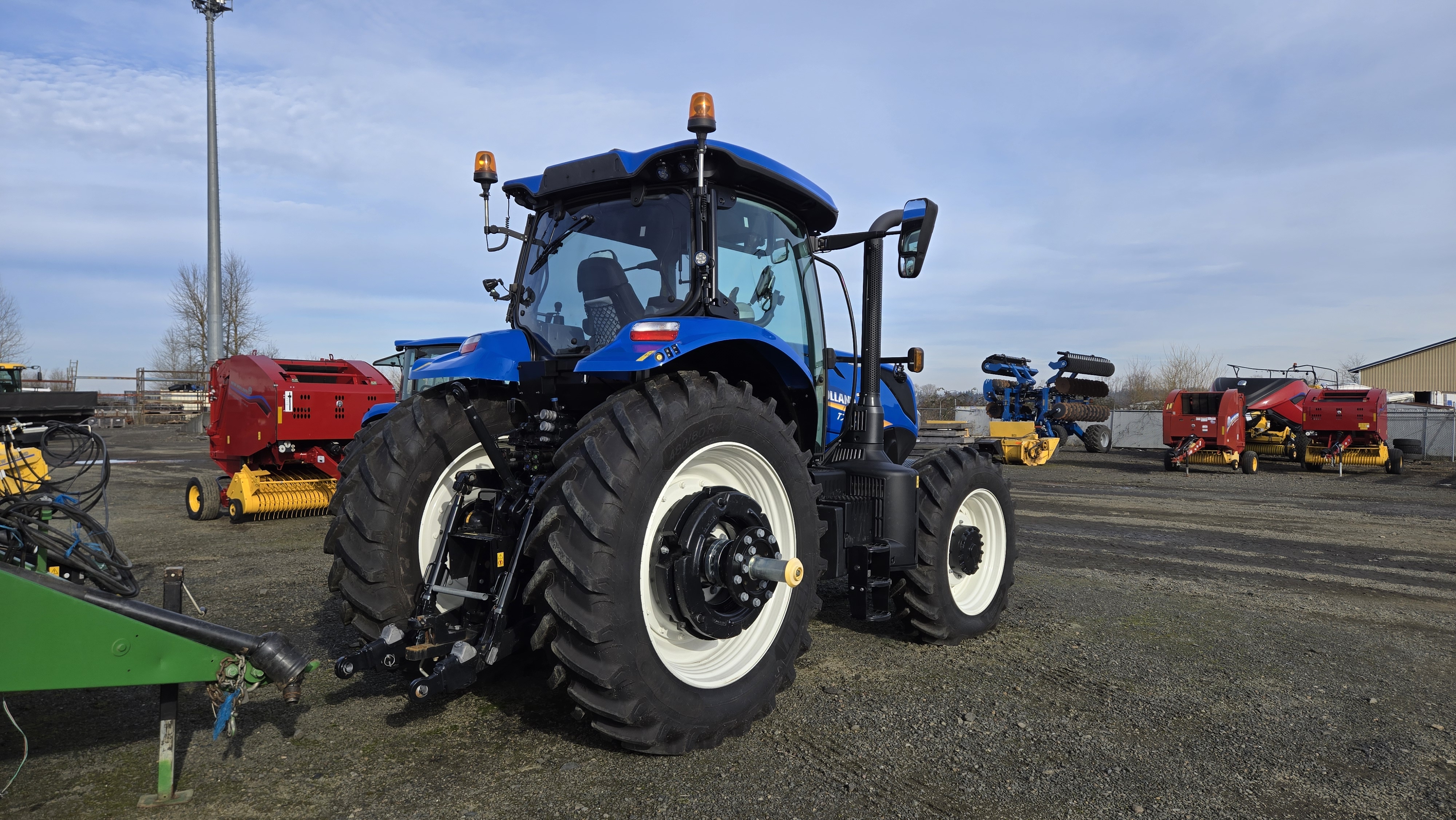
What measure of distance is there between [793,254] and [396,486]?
220 centimetres

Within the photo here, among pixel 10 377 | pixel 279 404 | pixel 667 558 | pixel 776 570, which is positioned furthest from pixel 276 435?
pixel 776 570

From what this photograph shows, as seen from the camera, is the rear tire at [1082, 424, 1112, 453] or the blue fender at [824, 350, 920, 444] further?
the rear tire at [1082, 424, 1112, 453]

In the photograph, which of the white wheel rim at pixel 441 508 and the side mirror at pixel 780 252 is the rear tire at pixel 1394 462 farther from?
the white wheel rim at pixel 441 508

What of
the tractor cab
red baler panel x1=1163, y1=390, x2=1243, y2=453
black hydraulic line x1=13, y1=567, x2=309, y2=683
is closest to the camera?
black hydraulic line x1=13, y1=567, x2=309, y2=683

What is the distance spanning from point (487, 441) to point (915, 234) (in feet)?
8.01

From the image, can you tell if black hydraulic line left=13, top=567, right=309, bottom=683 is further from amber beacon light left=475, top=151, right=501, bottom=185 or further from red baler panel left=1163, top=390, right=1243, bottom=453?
red baler panel left=1163, top=390, right=1243, bottom=453

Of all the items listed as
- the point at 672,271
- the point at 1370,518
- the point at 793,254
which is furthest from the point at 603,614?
the point at 1370,518

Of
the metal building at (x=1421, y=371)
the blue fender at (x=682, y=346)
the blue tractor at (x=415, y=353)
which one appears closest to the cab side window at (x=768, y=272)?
→ the blue fender at (x=682, y=346)

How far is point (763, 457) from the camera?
3438 millimetres

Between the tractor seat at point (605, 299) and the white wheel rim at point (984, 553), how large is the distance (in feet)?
7.53

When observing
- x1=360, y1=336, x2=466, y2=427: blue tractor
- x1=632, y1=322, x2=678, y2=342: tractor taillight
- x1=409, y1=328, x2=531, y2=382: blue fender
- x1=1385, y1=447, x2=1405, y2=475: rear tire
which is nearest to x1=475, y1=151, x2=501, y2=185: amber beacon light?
x1=409, y1=328, x2=531, y2=382: blue fender

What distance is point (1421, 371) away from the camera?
41.5 m

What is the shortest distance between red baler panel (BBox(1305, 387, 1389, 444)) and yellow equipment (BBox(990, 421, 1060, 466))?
211 inches

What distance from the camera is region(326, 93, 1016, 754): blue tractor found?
2854mm
